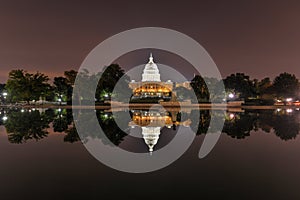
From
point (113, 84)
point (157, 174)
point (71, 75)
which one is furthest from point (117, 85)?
point (157, 174)

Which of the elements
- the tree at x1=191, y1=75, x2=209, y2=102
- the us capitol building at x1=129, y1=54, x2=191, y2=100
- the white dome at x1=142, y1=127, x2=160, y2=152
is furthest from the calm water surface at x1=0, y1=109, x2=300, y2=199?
the us capitol building at x1=129, y1=54, x2=191, y2=100

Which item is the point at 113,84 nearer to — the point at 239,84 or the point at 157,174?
the point at 239,84

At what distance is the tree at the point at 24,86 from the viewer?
55125 mm

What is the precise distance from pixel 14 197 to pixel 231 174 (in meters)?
5.69

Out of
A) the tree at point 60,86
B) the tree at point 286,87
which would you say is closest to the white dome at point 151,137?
the tree at point 60,86

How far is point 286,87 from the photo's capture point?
6712 centimetres

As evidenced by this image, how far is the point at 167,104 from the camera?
52.7 meters

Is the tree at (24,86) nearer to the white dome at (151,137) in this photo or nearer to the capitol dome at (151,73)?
the white dome at (151,137)

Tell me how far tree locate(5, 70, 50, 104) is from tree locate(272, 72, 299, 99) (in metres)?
48.8

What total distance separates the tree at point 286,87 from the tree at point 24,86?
160 ft

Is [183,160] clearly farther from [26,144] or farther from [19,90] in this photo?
[19,90]

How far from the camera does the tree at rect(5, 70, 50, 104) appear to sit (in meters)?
55.1

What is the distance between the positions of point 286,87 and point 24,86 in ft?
175

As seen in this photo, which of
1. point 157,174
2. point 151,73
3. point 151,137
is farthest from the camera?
point 151,73
